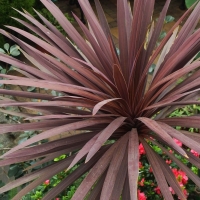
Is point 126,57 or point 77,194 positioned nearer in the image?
point 77,194

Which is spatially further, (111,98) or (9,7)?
(9,7)

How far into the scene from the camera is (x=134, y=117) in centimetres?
123

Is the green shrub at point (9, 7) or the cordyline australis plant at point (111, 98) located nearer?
the cordyline australis plant at point (111, 98)

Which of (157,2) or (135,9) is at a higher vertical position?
(157,2)

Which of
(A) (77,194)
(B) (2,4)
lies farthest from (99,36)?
(B) (2,4)

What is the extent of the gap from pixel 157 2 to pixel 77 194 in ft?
13.2

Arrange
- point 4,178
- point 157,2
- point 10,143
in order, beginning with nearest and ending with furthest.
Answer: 1. point 4,178
2. point 10,143
3. point 157,2

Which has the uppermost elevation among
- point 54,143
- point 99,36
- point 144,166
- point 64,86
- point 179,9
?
point 179,9

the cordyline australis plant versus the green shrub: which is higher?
the green shrub

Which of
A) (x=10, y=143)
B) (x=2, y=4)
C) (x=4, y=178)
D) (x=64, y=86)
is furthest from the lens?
(x=2, y=4)

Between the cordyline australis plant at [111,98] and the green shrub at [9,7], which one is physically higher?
the green shrub at [9,7]

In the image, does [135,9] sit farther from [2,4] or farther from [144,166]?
[2,4]

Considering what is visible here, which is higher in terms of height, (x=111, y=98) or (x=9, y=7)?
(x=9, y=7)

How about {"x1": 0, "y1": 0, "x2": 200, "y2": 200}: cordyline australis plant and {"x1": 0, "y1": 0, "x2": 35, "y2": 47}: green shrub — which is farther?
{"x1": 0, "y1": 0, "x2": 35, "y2": 47}: green shrub
